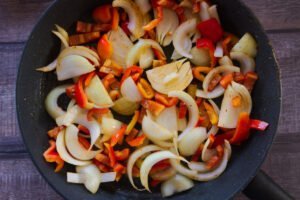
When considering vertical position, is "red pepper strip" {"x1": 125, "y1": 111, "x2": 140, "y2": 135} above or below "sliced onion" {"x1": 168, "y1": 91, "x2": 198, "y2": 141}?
below

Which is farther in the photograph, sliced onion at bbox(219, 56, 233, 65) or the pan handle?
sliced onion at bbox(219, 56, 233, 65)

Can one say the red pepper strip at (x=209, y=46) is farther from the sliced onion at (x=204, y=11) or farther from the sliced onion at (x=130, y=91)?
the sliced onion at (x=130, y=91)

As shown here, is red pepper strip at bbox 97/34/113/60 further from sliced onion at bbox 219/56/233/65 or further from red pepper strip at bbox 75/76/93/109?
sliced onion at bbox 219/56/233/65

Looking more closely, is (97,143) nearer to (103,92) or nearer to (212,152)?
(103,92)

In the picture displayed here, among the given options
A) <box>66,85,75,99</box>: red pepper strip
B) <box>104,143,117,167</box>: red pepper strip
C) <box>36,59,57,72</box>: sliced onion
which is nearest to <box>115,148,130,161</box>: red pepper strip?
<box>104,143,117,167</box>: red pepper strip

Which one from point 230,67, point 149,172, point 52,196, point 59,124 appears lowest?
point 52,196

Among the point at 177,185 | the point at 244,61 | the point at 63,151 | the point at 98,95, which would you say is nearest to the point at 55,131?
the point at 63,151

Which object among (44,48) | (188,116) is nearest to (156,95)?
(188,116)
